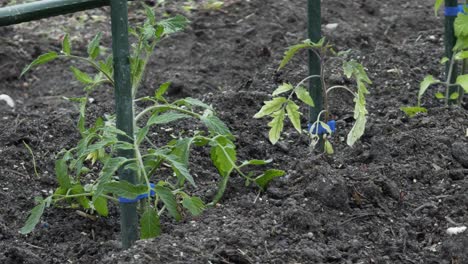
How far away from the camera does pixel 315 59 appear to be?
3885mm

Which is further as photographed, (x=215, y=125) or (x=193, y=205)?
(x=215, y=125)

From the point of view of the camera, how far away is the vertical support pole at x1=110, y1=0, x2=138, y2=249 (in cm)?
311

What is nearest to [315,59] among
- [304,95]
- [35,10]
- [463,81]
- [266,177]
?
[304,95]

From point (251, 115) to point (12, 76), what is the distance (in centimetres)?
165

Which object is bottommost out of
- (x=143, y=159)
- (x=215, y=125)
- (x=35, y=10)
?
(x=143, y=159)

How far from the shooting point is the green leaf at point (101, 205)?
335 cm

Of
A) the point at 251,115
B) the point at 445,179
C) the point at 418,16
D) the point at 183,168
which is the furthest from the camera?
the point at 418,16

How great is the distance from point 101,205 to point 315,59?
1.09 metres

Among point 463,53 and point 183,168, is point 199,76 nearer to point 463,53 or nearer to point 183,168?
point 463,53

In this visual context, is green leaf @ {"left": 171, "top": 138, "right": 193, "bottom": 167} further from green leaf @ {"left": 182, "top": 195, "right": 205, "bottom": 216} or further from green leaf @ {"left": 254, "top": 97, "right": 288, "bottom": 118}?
green leaf @ {"left": 254, "top": 97, "right": 288, "bottom": 118}

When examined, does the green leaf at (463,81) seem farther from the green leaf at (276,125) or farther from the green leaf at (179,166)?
the green leaf at (179,166)

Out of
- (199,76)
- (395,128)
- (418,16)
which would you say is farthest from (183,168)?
(418,16)

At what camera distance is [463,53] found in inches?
163

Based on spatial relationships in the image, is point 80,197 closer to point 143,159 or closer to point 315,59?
point 143,159
